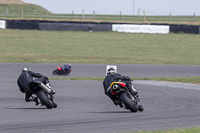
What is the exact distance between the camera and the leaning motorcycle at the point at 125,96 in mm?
10867

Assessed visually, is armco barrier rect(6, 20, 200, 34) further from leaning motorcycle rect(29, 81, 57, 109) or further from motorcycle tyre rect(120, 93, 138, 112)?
motorcycle tyre rect(120, 93, 138, 112)

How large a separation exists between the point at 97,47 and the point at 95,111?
80.9 feet

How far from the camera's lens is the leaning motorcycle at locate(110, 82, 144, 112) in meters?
10.9

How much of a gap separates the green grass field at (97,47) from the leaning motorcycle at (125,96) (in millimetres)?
17891

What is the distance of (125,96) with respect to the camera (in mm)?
10922

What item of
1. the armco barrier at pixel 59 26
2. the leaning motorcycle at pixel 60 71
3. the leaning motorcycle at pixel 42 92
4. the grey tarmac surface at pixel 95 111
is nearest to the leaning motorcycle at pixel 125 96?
the grey tarmac surface at pixel 95 111

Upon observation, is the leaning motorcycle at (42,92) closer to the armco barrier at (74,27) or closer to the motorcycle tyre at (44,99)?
the motorcycle tyre at (44,99)

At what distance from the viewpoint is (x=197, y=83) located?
738 inches

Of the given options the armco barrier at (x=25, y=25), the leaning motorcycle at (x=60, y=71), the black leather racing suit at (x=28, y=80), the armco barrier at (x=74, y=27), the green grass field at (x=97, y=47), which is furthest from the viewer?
the armco barrier at (x=74, y=27)

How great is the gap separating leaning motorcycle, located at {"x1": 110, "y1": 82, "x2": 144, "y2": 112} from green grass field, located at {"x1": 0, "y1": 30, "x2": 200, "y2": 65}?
17891 mm

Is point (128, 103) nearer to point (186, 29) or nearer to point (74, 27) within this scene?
point (186, 29)

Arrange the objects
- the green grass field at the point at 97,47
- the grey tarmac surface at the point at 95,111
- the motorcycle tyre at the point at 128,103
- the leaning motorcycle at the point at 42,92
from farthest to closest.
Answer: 1. the green grass field at the point at 97,47
2. the leaning motorcycle at the point at 42,92
3. the motorcycle tyre at the point at 128,103
4. the grey tarmac surface at the point at 95,111

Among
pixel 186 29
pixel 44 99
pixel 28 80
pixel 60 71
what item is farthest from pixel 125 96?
pixel 186 29

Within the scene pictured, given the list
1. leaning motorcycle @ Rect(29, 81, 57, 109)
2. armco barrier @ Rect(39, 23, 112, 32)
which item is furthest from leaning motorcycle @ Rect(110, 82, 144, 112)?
armco barrier @ Rect(39, 23, 112, 32)
